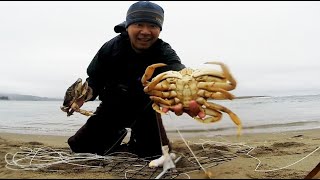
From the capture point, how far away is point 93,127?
510 cm

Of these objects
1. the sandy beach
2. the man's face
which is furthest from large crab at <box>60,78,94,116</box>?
the man's face

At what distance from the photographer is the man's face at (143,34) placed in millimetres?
4410

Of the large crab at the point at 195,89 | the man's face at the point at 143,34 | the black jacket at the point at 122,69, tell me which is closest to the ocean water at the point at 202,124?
the large crab at the point at 195,89

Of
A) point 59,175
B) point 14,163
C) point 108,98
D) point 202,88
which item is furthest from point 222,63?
point 14,163

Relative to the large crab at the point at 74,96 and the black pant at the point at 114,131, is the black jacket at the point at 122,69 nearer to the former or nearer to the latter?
the black pant at the point at 114,131

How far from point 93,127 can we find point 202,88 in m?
2.07

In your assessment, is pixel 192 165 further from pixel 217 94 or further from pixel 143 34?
pixel 143 34

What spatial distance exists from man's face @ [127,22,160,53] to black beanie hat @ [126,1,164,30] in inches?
2.1

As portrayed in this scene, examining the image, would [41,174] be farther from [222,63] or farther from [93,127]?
[222,63]

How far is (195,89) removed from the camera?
3617 millimetres

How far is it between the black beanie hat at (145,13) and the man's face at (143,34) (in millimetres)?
53

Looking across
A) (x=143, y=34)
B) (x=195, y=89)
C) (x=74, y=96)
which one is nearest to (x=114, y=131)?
(x=74, y=96)

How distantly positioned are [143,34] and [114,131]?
1.55 metres

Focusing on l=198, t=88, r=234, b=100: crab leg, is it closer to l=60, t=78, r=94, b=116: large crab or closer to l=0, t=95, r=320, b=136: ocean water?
l=0, t=95, r=320, b=136: ocean water
